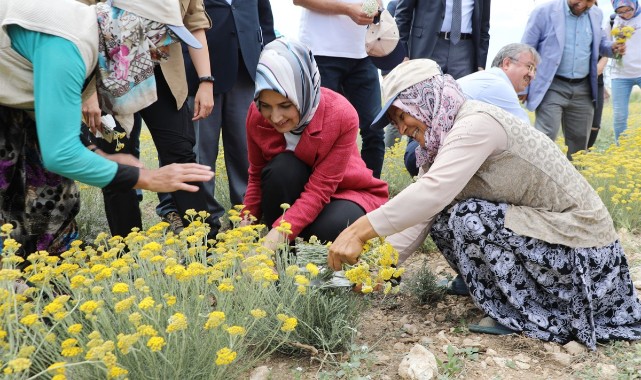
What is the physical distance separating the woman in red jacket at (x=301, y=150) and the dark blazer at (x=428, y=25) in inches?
67.2

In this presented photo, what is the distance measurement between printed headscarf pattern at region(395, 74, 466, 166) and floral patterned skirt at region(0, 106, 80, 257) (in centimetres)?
145

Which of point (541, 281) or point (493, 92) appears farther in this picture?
point (493, 92)

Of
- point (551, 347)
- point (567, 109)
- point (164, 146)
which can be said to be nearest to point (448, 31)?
point (567, 109)

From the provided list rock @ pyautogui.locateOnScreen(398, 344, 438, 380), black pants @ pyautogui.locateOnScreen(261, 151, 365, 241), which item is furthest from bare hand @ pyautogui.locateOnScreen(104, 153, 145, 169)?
rock @ pyautogui.locateOnScreen(398, 344, 438, 380)

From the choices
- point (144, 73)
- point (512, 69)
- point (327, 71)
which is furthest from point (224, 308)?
point (512, 69)

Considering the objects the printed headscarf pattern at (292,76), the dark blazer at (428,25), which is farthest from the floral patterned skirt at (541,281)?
the dark blazer at (428,25)

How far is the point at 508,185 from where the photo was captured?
220cm

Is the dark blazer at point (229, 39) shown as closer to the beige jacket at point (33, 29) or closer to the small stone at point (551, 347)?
the beige jacket at point (33, 29)

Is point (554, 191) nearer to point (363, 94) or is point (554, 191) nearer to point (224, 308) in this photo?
point (224, 308)

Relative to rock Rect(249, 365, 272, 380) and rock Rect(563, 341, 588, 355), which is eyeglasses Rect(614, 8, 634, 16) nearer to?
rock Rect(563, 341, 588, 355)

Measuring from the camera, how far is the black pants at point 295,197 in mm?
2729

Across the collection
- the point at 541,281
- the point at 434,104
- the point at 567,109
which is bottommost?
the point at 541,281

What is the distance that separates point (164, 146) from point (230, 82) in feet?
2.60

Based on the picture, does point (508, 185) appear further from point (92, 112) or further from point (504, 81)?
point (92, 112)
